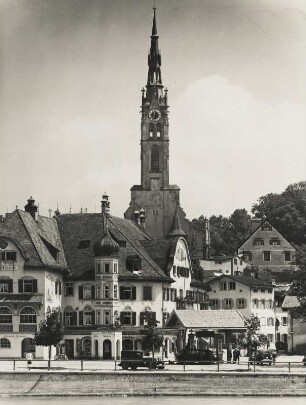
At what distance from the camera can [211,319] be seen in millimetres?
98125

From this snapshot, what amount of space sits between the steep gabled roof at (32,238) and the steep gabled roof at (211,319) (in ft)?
41.1

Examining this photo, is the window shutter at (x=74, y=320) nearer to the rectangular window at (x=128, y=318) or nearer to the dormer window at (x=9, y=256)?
the rectangular window at (x=128, y=318)

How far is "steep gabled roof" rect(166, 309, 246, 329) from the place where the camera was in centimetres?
9781

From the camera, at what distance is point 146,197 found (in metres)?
179

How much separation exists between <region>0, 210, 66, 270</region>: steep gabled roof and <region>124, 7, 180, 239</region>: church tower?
216 ft

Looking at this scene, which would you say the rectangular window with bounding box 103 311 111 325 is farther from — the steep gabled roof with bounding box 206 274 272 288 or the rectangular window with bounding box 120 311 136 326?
the steep gabled roof with bounding box 206 274 272 288

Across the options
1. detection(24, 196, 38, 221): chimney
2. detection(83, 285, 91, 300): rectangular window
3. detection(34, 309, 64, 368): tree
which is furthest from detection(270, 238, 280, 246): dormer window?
detection(34, 309, 64, 368): tree

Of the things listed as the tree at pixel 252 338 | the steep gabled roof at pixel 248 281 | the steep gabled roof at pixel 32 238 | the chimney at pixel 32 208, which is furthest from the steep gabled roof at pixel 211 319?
the steep gabled roof at pixel 248 281

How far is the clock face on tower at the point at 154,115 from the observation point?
180m

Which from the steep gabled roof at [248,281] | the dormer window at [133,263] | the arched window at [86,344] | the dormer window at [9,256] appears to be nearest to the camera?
the dormer window at [9,256]

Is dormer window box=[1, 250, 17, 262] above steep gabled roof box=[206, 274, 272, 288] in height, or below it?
below

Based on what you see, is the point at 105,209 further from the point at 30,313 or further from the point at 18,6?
the point at 18,6

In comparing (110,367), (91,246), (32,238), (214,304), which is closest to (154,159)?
(214,304)

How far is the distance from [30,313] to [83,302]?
7.08 meters
